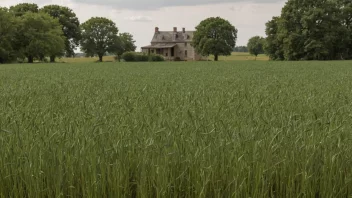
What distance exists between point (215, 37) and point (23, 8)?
4865 centimetres

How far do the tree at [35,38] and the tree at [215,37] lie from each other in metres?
38.5

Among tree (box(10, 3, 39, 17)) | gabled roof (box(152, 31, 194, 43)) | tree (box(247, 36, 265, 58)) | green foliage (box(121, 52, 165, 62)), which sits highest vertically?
tree (box(10, 3, 39, 17))

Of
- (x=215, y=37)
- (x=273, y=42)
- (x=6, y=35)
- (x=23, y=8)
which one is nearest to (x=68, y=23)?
(x=23, y=8)

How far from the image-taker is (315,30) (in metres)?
74.0

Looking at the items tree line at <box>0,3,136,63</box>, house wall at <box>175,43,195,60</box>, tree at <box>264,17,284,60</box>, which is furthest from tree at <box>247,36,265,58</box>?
tree at <box>264,17,284,60</box>

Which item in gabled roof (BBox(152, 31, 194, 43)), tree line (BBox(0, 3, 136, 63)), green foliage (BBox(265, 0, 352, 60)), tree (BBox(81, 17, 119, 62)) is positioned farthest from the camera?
gabled roof (BBox(152, 31, 194, 43))

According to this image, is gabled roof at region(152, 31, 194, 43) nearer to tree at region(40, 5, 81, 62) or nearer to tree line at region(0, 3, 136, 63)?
tree line at region(0, 3, 136, 63)

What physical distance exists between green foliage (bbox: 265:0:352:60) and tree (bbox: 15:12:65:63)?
44.3m

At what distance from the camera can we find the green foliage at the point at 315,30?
243ft

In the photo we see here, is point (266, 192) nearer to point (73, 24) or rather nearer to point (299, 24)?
point (299, 24)

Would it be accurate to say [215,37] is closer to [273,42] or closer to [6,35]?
[273,42]

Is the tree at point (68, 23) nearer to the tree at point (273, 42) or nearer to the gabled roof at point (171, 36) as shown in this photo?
the gabled roof at point (171, 36)

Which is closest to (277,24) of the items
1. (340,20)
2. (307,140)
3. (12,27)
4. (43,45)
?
(340,20)

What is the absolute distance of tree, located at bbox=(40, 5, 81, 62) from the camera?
9775 centimetres
